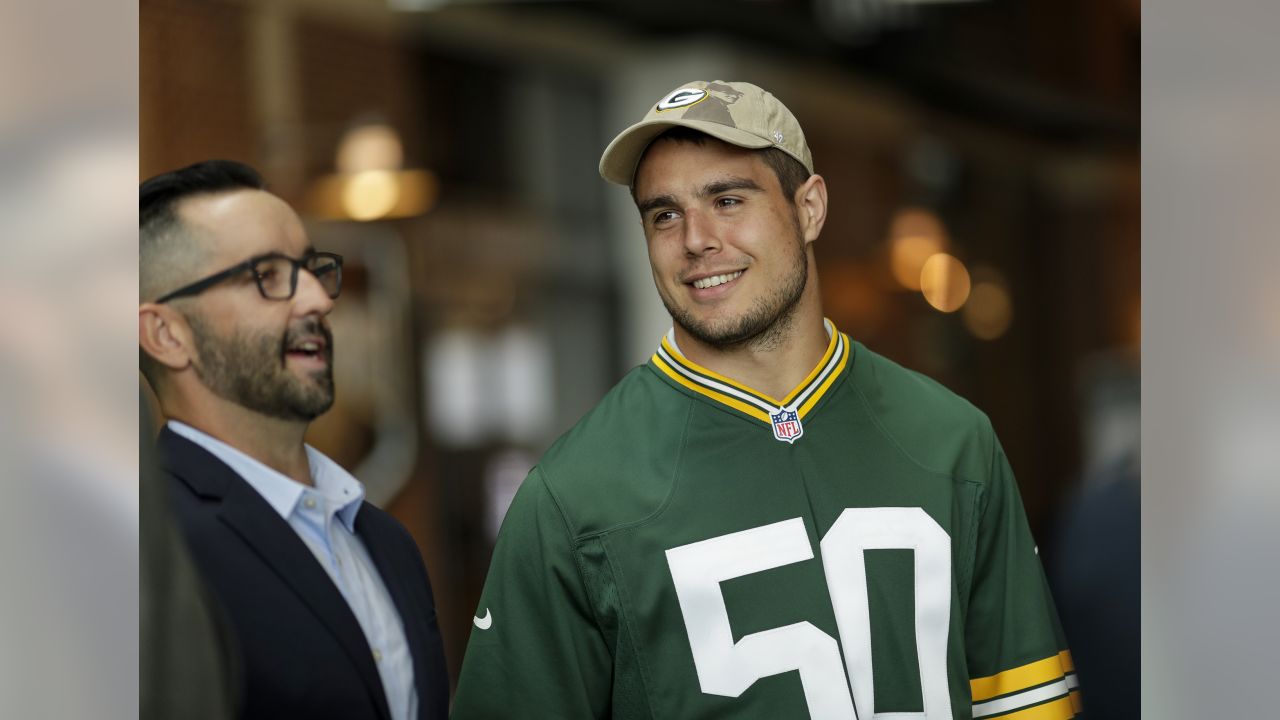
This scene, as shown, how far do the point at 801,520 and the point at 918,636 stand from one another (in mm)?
244

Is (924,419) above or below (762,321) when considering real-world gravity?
below

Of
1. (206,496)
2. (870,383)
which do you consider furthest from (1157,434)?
(206,496)

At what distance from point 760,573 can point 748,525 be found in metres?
0.07

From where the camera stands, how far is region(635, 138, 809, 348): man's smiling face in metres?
2.04

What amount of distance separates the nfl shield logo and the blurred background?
29 cm

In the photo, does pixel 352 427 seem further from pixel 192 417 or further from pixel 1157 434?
pixel 1157 434

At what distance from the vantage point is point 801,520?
2.03 m

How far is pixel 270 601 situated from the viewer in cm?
209

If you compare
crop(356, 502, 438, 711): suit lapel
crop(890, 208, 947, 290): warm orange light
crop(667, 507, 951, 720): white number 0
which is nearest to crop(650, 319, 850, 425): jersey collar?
crop(667, 507, 951, 720): white number 0

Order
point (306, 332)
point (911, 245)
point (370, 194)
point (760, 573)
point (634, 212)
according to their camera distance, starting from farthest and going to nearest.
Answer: point (634, 212), point (911, 245), point (370, 194), point (306, 332), point (760, 573)

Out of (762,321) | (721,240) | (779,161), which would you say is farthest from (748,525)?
(779,161)

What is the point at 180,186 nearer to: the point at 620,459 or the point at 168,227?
the point at 168,227

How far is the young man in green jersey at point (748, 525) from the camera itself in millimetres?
1986

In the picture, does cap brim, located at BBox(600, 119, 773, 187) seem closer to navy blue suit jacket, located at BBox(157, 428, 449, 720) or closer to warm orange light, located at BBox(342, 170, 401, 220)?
warm orange light, located at BBox(342, 170, 401, 220)
